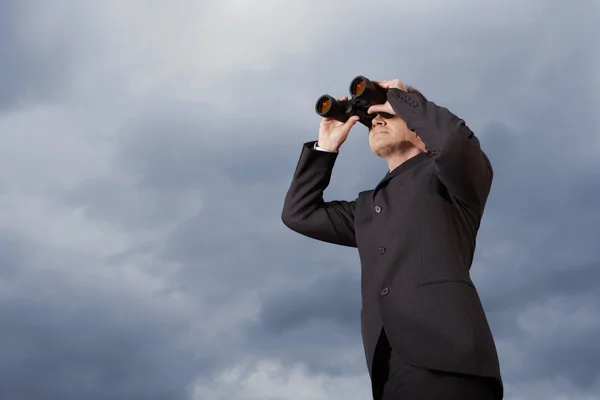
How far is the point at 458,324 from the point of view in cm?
268

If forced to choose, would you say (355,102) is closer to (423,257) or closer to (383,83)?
(383,83)

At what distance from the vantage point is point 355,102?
3.51 meters

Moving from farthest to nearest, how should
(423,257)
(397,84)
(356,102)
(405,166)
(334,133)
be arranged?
(334,133)
(356,102)
(397,84)
(405,166)
(423,257)

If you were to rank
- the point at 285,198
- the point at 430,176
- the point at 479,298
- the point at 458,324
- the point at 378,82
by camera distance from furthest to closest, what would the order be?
1. the point at 285,198
2. the point at 378,82
3. the point at 430,176
4. the point at 479,298
5. the point at 458,324

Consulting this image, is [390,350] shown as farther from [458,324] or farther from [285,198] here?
[285,198]

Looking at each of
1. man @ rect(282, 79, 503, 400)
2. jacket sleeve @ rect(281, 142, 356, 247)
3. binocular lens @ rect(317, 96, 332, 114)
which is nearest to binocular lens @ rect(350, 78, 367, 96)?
man @ rect(282, 79, 503, 400)

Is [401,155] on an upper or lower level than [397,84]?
lower

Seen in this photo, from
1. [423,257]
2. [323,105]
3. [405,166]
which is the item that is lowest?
[423,257]

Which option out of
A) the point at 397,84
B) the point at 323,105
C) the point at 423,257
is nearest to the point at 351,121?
the point at 323,105

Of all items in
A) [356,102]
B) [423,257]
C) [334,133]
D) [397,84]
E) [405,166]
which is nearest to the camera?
[423,257]

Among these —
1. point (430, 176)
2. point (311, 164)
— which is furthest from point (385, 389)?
point (311, 164)

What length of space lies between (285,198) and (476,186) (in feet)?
3.61

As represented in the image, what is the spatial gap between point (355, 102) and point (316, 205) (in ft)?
1.78

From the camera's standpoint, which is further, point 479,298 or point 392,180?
point 392,180
